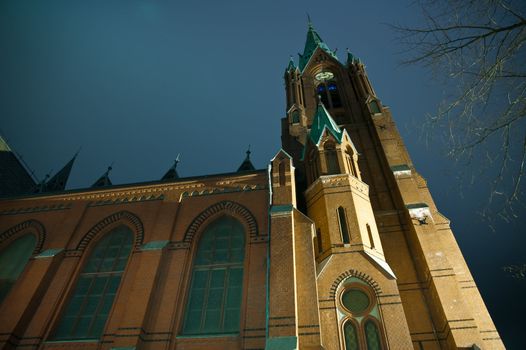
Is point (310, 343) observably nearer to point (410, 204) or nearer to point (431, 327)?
point (431, 327)

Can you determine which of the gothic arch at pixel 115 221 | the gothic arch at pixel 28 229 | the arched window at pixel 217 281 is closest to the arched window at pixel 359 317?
the arched window at pixel 217 281

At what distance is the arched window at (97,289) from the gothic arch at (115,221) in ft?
1.07

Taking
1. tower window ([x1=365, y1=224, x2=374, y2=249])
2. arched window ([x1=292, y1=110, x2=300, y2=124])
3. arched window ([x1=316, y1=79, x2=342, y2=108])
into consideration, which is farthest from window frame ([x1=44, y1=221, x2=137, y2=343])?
arched window ([x1=316, y1=79, x2=342, y2=108])

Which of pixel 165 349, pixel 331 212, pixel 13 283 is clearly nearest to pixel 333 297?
pixel 331 212

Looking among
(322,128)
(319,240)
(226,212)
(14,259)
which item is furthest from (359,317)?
(14,259)

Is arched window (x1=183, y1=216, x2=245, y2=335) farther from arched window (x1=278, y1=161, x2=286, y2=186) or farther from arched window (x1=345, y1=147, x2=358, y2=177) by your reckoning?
arched window (x1=345, y1=147, x2=358, y2=177)

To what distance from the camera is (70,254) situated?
39.6 ft

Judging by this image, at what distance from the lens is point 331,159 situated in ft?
46.2

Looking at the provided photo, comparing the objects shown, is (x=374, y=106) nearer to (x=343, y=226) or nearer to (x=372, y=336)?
(x=343, y=226)

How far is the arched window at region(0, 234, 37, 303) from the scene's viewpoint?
40.0 feet

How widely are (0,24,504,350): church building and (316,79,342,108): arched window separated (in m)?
6.79

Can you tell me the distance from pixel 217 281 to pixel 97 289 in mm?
4161

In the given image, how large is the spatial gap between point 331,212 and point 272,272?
3.57 m

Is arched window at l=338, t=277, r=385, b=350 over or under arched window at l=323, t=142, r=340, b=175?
under
